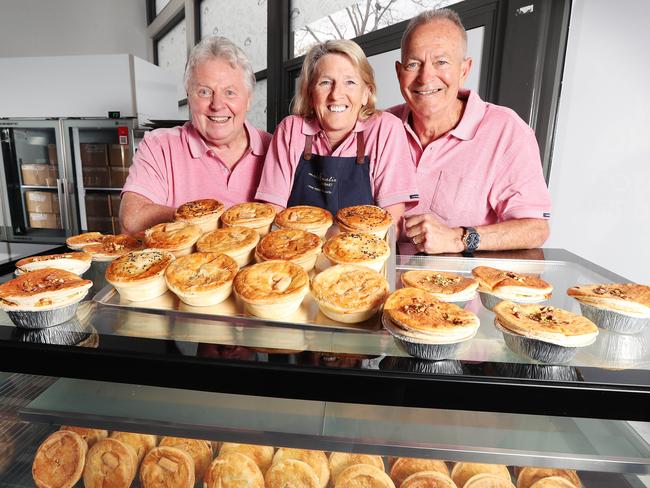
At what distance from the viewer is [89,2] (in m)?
9.31

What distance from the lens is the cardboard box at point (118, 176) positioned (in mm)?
6090

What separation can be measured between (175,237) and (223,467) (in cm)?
79

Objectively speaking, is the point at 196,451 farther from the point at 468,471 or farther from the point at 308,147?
the point at 308,147

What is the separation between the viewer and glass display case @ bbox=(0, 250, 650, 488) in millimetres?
813

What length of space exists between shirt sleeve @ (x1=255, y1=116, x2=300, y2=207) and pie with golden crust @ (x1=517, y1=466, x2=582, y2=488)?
69.8 inches

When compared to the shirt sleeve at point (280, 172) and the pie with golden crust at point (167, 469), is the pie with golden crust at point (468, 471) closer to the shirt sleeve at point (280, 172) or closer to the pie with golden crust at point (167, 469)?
the pie with golden crust at point (167, 469)

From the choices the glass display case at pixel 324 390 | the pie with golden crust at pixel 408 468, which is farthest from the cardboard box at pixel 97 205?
the pie with golden crust at pixel 408 468

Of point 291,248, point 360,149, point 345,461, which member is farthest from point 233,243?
point 360,149

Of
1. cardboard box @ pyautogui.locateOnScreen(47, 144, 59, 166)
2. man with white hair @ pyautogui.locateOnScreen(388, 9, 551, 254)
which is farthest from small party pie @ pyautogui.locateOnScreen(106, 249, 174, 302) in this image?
cardboard box @ pyautogui.locateOnScreen(47, 144, 59, 166)

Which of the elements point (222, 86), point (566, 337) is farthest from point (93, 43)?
point (566, 337)

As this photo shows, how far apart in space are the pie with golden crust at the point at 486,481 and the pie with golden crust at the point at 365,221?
33.6 inches

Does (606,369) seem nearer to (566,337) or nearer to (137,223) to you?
(566,337)

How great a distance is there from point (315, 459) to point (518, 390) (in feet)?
2.39

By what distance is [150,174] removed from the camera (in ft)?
8.48
